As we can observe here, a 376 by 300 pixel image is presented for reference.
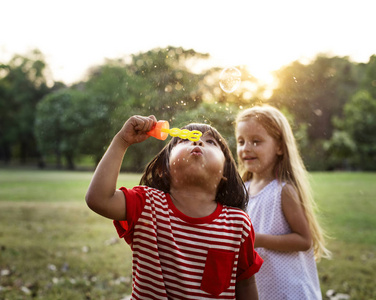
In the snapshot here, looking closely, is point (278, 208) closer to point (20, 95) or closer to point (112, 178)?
point (112, 178)

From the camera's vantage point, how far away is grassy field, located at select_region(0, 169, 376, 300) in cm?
332

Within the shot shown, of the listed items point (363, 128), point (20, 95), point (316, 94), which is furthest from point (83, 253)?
point (20, 95)

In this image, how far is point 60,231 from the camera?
593 centimetres

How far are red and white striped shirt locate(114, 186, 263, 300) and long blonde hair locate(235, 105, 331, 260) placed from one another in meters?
0.76

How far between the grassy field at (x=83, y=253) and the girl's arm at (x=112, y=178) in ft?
7.02

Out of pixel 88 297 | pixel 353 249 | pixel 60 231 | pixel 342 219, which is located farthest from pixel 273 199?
pixel 342 219

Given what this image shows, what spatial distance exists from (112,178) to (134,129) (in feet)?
0.62

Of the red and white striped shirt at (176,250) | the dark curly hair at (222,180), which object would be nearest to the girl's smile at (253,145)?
the dark curly hair at (222,180)

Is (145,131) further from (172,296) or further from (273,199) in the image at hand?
(273,199)

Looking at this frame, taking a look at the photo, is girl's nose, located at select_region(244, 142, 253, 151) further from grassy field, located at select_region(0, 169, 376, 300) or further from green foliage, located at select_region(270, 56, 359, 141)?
grassy field, located at select_region(0, 169, 376, 300)

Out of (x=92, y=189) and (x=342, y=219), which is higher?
(x=92, y=189)

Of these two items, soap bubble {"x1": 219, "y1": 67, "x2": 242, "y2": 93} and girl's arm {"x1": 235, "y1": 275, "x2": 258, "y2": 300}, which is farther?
soap bubble {"x1": 219, "y1": 67, "x2": 242, "y2": 93}

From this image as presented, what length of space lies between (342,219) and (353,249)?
220 cm

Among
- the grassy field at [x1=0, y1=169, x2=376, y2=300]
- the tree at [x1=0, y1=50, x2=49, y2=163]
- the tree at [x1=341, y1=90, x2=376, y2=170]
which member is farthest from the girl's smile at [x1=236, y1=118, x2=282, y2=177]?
the tree at [x1=0, y1=50, x2=49, y2=163]
